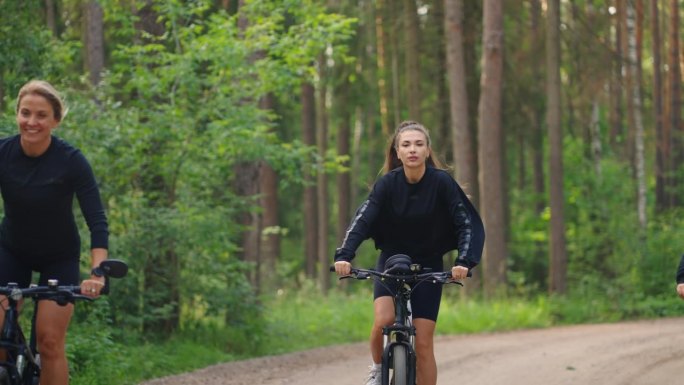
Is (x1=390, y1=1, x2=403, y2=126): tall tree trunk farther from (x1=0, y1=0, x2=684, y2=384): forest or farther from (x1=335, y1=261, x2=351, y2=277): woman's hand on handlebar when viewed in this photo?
(x1=335, y1=261, x2=351, y2=277): woman's hand on handlebar

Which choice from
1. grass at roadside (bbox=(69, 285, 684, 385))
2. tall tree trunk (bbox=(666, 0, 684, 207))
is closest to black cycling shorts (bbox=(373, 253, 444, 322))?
grass at roadside (bbox=(69, 285, 684, 385))

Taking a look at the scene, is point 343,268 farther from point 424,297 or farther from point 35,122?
point 35,122

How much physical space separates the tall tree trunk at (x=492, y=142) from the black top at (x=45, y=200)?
1842cm

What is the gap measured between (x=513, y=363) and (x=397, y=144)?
655 centimetres

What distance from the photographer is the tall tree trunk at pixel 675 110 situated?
119 ft

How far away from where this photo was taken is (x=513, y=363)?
45.6 ft

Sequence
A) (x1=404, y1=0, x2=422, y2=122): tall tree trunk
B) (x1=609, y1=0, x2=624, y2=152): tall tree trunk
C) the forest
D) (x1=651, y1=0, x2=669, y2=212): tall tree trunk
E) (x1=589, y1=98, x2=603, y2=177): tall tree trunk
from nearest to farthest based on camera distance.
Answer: the forest, (x1=609, y1=0, x2=624, y2=152): tall tree trunk, (x1=404, y1=0, x2=422, y2=122): tall tree trunk, (x1=589, y1=98, x2=603, y2=177): tall tree trunk, (x1=651, y1=0, x2=669, y2=212): tall tree trunk

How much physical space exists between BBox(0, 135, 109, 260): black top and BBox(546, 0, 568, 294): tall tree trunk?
71.9 feet

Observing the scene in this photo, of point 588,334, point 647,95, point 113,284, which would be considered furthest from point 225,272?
point 647,95

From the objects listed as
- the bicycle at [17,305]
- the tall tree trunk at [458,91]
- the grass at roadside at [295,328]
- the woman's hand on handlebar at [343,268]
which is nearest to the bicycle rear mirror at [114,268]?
the bicycle at [17,305]

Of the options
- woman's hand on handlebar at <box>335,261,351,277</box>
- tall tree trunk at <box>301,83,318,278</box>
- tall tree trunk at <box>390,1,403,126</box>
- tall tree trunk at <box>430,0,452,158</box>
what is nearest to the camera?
woman's hand on handlebar at <box>335,261,351,277</box>

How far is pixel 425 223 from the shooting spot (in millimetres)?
7672

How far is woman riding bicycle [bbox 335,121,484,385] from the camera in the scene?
24.9 ft

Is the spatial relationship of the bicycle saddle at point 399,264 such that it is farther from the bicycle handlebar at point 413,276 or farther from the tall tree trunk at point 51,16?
the tall tree trunk at point 51,16
